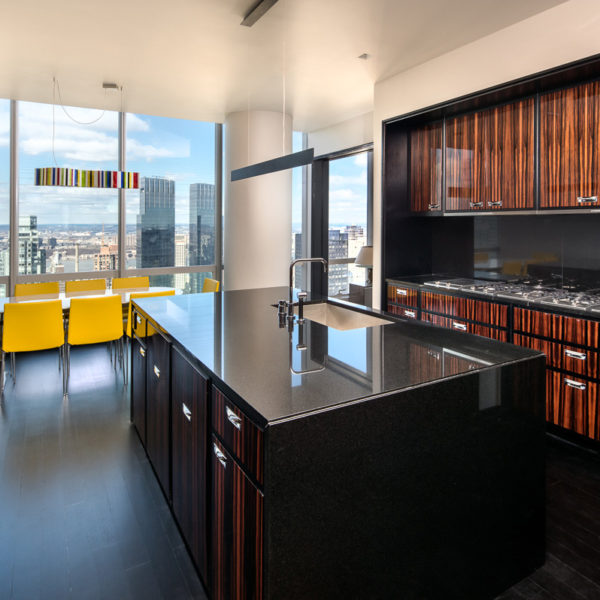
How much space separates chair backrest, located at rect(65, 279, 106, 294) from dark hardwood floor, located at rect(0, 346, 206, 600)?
1.58 metres

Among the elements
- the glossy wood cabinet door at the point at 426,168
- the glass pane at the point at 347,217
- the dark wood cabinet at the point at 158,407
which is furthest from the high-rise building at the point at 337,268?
the dark wood cabinet at the point at 158,407

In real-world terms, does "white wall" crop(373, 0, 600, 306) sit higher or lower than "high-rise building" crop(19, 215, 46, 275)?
higher

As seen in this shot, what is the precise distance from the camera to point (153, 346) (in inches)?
99.7

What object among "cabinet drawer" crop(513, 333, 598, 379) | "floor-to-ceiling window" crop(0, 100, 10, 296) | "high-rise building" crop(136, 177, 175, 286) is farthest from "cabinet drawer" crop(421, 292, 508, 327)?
"floor-to-ceiling window" crop(0, 100, 10, 296)

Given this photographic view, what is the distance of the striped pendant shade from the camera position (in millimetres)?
4496

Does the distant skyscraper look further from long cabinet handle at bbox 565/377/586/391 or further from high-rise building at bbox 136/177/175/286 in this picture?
long cabinet handle at bbox 565/377/586/391

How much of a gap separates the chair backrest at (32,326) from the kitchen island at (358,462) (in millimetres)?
2366

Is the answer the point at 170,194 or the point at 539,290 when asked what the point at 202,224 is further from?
the point at 539,290

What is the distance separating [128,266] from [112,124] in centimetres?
181

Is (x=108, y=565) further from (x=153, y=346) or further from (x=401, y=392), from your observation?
(x=401, y=392)

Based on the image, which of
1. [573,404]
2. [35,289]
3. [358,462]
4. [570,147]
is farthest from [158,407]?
[35,289]

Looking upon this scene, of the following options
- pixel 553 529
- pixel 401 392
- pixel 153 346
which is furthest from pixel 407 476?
pixel 153 346

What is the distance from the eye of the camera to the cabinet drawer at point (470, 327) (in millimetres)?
3363

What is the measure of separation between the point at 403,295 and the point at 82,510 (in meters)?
3.05
